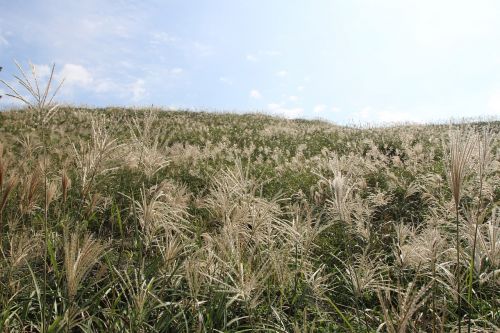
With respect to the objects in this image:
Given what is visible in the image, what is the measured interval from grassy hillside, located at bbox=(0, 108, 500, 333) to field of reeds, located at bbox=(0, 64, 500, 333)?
27mm

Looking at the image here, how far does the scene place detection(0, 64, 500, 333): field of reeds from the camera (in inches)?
105

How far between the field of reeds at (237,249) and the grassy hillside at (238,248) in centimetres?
3

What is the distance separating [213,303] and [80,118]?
19.6 meters

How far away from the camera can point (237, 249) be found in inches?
111

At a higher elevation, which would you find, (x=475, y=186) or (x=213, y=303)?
(x=475, y=186)

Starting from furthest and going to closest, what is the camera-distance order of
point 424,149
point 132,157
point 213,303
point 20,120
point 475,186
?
point 20,120
point 424,149
point 475,186
point 132,157
point 213,303

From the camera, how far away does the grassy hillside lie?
2.69m

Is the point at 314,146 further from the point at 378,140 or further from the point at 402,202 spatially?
the point at 402,202

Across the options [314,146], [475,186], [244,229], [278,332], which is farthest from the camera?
[314,146]

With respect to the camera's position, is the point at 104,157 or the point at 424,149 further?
the point at 424,149

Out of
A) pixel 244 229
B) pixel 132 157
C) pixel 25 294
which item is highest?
A: pixel 132 157

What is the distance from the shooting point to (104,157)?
3121mm

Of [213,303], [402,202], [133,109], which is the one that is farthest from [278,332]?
[133,109]

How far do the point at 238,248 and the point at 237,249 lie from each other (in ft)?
0.04
